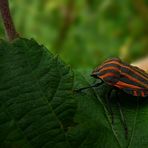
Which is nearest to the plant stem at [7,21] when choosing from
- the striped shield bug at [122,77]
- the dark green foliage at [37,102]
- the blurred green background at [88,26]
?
the dark green foliage at [37,102]

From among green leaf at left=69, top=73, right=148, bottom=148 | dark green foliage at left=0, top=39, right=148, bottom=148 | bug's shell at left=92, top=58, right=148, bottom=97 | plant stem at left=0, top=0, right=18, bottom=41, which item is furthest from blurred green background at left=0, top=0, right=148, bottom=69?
dark green foliage at left=0, top=39, right=148, bottom=148

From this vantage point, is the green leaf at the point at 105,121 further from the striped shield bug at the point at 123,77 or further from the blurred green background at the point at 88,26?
the blurred green background at the point at 88,26

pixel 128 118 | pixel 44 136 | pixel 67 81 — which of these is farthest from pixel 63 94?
pixel 128 118

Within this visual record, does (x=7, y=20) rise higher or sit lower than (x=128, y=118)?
higher

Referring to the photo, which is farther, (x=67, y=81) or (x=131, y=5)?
(x=131, y=5)

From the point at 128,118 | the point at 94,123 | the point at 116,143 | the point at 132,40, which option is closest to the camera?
the point at 94,123

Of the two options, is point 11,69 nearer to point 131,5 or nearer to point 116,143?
point 116,143
